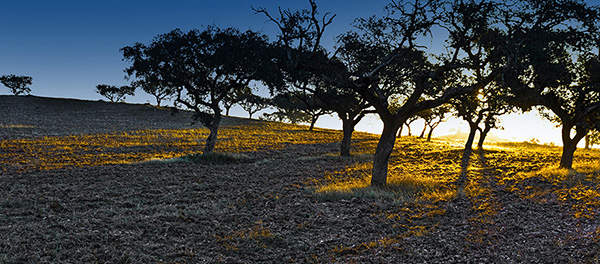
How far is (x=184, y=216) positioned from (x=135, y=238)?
1.96 metres

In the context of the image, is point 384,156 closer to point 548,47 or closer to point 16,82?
point 548,47

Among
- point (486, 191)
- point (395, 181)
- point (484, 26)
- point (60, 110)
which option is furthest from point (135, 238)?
point (60, 110)

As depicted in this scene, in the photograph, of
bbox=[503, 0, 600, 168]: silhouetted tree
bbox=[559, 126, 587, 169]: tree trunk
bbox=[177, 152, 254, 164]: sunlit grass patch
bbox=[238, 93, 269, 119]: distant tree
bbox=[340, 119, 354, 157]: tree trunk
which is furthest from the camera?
bbox=[238, 93, 269, 119]: distant tree

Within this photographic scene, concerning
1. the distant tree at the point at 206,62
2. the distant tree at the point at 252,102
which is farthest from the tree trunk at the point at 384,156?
the distant tree at the point at 252,102

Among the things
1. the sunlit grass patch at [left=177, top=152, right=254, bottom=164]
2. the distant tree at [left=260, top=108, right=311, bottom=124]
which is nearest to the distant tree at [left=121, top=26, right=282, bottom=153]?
the sunlit grass patch at [left=177, top=152, right=254, bottom=164]

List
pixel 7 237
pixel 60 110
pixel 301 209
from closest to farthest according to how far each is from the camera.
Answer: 1. pixel 7 237
2. pixel 301 209
3. pixel 60 110

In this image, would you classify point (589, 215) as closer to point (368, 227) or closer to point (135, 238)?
point (368, 227)

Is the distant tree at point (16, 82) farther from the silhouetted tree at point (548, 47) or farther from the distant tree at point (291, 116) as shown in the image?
the silhouetted tree at point (548, 47)

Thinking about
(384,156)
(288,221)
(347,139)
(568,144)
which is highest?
(568,144)

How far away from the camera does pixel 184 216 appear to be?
10555 millimetres

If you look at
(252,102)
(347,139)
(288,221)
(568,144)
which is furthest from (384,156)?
(252,102)

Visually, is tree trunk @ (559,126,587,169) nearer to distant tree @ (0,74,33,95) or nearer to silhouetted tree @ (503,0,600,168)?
silhouetted tree @ (503,0,600,168)

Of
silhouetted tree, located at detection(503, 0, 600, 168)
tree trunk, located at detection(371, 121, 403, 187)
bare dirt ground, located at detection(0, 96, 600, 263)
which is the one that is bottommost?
bare dirt ground, located at detection(0, 96, 600, 263)

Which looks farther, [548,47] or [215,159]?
[215,159]
